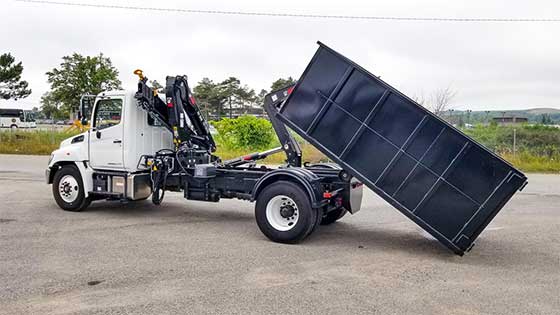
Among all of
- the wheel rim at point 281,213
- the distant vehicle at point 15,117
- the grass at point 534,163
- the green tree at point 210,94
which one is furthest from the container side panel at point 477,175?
the distant vehicle at point 15,117

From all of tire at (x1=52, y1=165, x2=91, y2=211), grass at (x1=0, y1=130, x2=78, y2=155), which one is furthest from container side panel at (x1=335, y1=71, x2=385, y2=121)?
grass at (x1=0, y1=130, x2=78, y2=155)

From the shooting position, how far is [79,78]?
3772 cm

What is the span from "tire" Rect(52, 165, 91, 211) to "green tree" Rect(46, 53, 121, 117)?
28.2 m

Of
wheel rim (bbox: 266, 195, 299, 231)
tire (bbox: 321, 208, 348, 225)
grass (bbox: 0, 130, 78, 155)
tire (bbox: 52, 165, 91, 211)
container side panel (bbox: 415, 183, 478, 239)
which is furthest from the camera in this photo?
grass (bbox: 0, 130, 78, 155)

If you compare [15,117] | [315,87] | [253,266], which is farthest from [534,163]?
[15,117]

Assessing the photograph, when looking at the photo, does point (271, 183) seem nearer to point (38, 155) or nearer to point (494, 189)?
point (494, 189)

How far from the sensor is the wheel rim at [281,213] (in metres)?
7.41

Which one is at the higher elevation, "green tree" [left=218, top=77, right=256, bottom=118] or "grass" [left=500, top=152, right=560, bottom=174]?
"grass" [left=500, top=152, right=560, bottom=174]

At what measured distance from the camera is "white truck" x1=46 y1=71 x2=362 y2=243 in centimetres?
870

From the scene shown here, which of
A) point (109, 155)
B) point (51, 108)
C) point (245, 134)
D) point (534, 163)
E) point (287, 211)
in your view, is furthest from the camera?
point (51, 108)

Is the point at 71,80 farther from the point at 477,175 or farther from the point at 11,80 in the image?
the point at 477,175

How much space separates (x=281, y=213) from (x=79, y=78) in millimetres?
34557

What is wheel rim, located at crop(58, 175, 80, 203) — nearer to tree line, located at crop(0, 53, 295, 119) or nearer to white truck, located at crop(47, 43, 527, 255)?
white truck, located at crop(47, 43, 527, 255)

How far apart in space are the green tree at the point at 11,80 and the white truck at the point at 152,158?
35.1m
